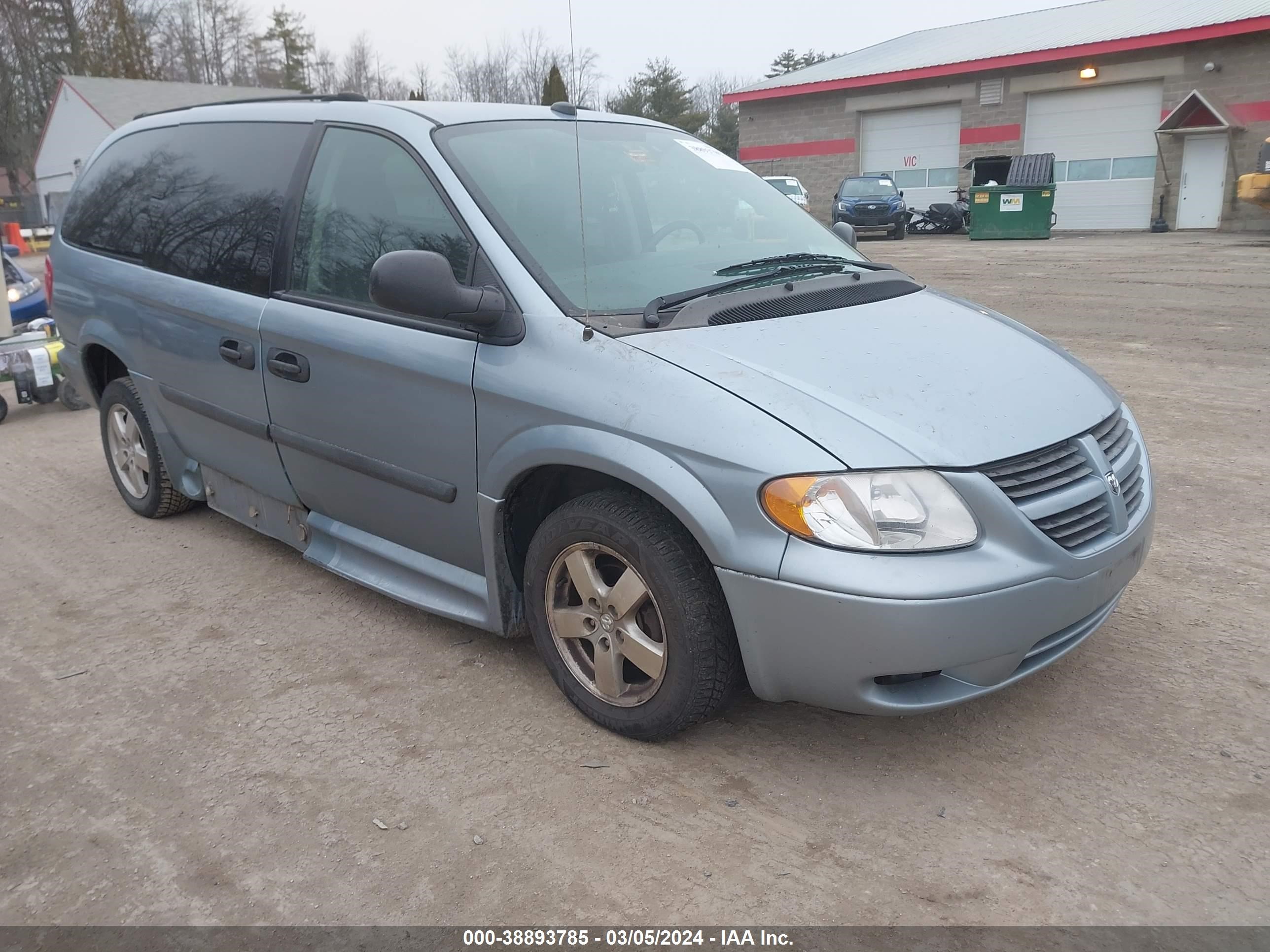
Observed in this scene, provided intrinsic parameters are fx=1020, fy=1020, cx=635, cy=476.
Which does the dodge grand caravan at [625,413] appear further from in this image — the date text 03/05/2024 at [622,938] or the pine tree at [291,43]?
the pine tree at [291,43]

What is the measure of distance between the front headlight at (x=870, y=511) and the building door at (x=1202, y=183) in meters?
26.7

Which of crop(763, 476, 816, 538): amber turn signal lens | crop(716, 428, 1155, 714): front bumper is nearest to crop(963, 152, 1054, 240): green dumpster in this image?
crop(716, 428, 1155, 714): front bumper

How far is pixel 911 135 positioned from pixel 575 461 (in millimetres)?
31288

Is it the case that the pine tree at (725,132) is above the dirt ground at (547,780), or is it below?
above

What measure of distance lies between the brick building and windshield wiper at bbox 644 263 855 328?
2510 cm

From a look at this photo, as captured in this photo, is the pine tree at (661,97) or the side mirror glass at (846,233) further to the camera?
the pine tree at (661,97)

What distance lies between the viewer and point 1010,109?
2844cm

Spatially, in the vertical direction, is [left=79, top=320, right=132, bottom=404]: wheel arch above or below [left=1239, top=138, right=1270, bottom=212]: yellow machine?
below

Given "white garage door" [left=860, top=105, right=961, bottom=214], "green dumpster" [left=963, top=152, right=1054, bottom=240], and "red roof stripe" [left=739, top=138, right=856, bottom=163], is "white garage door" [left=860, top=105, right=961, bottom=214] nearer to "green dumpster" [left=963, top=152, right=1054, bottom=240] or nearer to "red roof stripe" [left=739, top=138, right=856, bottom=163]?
"red roof stripe" [left=739, top=138, right=856, bottom=163]

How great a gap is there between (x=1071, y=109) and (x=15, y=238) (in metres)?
34.1

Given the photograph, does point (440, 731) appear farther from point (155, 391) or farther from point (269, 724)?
point (155, 391)

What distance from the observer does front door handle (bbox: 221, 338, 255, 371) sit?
149 inches

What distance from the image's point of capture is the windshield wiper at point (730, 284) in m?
2.97

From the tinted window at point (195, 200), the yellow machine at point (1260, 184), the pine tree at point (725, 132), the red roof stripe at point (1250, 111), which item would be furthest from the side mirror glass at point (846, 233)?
the pine tree at point (725, 132)
